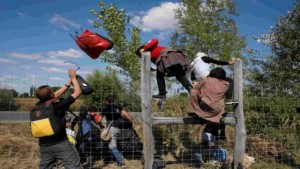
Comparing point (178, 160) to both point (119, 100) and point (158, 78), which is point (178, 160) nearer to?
point (119, 100)

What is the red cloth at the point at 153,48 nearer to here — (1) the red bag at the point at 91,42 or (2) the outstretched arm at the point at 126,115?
(1) the red bag at the point at 91,42

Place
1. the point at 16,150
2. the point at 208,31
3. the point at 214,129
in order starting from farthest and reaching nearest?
the point at 208,31
the point at 16,150
the point at 214,129

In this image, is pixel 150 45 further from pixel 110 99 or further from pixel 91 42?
pixel 110 99

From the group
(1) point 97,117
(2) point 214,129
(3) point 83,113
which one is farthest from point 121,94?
(2) point 214,129

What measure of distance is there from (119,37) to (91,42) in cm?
1037

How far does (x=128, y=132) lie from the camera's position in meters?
7.20

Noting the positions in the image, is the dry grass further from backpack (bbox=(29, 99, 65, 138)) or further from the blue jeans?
backpack (bbox=(29, 99, 65, 138))

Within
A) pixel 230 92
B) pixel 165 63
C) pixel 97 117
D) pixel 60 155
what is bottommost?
pixel 60 155

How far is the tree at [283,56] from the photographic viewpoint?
1029 cm

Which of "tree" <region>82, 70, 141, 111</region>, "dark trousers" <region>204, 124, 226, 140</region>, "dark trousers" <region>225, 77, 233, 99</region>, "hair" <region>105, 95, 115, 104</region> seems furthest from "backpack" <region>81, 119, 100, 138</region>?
"dark trousers" <region>225, 77, 233, 99</region>

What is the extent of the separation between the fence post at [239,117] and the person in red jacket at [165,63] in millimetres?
895

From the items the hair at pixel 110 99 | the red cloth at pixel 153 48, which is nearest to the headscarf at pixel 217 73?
the red cloth at pixel 153 48

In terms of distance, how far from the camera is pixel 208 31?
22.1 meters

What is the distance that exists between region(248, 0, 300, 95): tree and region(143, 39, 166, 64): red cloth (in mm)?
5345
